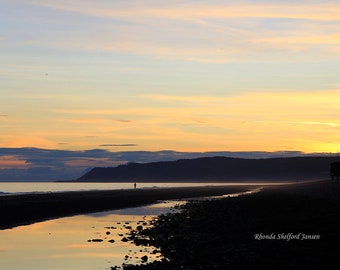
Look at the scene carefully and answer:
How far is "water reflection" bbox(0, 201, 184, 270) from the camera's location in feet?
92.5

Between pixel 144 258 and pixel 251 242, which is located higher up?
pixel 251 242

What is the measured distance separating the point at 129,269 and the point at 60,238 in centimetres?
1544

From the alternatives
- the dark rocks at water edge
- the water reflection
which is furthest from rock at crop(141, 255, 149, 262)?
the dark rocks at water edge

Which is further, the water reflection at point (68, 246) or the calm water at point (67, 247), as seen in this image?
the water reflection at point (68, 246)

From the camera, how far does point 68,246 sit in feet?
113

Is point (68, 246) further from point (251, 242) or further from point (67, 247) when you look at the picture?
point (251, 242)

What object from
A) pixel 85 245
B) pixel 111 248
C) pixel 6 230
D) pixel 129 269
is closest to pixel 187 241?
pixel 111 248

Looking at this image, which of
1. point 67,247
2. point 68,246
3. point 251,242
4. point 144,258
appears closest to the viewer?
point 144,258

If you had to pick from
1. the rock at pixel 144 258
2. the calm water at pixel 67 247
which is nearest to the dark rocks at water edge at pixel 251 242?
the rock at pixel 144 258

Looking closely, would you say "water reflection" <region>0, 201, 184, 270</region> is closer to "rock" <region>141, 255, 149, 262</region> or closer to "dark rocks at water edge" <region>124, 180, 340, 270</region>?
"rock" <region>141, 255, 149, 262</region>

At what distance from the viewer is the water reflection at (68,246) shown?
2819cm

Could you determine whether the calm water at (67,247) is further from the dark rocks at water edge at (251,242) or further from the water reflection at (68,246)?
the dark rocks at water edge at (251,242)

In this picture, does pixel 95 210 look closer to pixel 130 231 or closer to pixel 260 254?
pixel 130 231

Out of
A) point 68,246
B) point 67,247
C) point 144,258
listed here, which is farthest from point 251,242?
point 68,246
